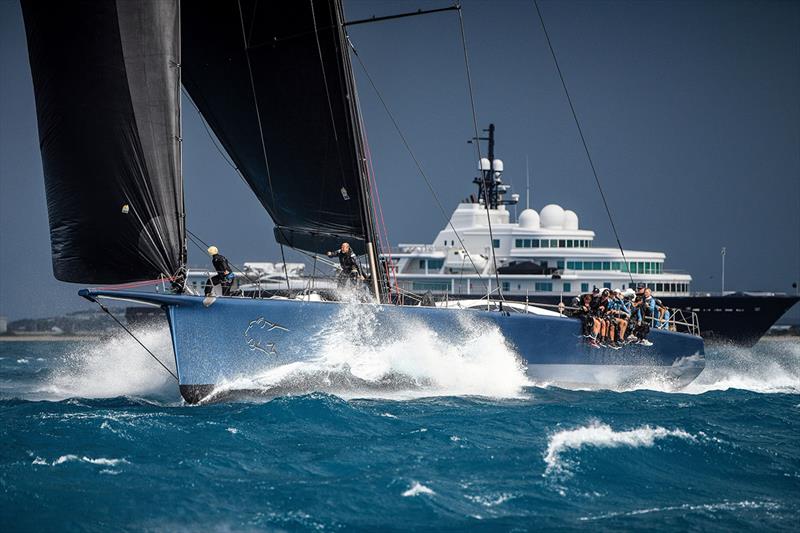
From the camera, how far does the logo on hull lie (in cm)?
1409

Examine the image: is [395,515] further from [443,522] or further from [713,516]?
[713,516]

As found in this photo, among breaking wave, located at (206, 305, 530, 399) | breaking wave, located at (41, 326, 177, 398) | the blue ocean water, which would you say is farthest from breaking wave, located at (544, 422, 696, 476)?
breaking wave, located at (41, 326, 177, 398)

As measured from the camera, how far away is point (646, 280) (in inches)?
1751

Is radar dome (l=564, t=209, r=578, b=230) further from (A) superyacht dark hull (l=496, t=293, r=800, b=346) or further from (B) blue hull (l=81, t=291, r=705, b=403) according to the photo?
(B) blue hull (l=81, t=291, r=705, b=403)

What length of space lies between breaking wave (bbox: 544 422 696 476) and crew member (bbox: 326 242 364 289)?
17.5ft

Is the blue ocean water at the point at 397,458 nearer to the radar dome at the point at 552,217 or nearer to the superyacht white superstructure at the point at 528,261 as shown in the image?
the superyacht white superstructure at the point at 528,261

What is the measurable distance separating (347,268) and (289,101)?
3.06 m

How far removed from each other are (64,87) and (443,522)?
8425 millimetres

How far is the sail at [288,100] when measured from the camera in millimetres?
15438

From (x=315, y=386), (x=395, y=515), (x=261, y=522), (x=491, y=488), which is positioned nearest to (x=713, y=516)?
(x=491, y=488)

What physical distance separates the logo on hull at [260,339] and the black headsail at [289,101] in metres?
2.84

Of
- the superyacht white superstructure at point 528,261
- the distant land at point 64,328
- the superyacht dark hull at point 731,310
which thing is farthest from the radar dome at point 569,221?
the distant land at point 64,328

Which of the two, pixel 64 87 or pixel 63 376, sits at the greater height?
pixel 64 87

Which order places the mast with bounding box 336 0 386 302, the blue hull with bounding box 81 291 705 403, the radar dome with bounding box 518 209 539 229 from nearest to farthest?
the blue hull with bounding box 81 291 705 403 < the mast with bounding box 336 0 386 302 < the radar dome with bounding box 518 209 539 229
